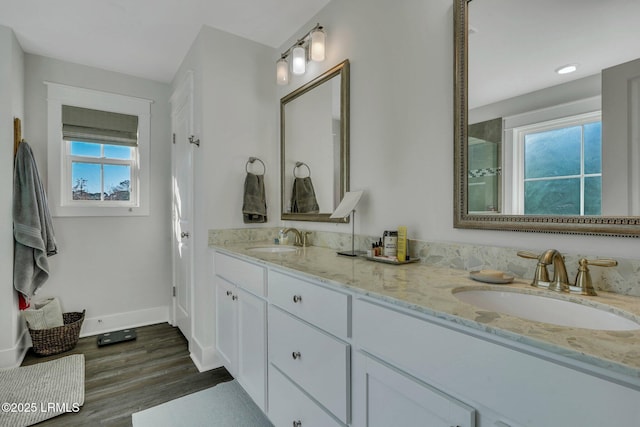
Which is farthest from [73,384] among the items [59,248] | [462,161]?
[462,161]

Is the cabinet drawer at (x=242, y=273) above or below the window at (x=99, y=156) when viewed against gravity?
below

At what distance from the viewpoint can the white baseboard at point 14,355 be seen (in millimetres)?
2252

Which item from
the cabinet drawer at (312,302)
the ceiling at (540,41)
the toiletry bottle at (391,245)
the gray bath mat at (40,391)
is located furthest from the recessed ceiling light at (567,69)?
the gray bath mat at (40,391)

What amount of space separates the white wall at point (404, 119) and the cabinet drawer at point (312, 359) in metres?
0.66

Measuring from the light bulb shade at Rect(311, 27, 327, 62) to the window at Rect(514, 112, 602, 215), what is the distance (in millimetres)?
1243

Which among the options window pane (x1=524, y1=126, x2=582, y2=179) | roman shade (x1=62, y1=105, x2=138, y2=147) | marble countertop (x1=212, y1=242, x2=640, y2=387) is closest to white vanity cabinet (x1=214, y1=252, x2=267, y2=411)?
marble countertop (x1=212, y1=242, x2=640, y2=387)

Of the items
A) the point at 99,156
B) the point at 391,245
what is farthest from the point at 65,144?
the point at 391,245

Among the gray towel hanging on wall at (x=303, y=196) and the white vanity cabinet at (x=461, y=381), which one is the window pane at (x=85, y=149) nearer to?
the gray towel hanging on wall at (x=303, y=196)

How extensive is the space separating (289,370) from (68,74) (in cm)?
313

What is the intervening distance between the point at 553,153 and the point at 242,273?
150 centimetres

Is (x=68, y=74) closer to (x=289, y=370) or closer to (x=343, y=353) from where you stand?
(x=289, y=370)

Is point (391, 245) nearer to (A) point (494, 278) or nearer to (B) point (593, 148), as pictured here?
(A) point (494, 278)

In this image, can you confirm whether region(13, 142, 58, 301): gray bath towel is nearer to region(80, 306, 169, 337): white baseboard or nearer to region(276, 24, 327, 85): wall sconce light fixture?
region(80, 306, 169, 337): white baseboard

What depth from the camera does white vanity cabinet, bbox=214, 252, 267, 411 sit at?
1598 millimetres
